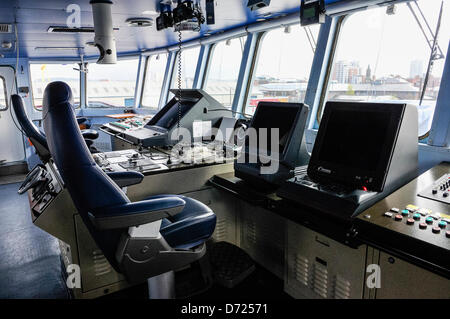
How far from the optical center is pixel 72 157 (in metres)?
1.27

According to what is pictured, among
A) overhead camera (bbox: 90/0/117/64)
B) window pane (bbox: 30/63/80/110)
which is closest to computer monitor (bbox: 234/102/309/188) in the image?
overhead camera (bbox: 90/0/117/64)

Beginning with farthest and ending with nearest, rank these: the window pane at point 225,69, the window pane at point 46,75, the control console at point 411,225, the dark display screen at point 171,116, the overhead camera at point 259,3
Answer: the window pane at point 46,75, the window pane at point 225,69, the dark display screen at point 171,116, the overhead camera at point 259,3, the control console at point 411,225

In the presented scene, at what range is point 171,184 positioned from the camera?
2.36 metres

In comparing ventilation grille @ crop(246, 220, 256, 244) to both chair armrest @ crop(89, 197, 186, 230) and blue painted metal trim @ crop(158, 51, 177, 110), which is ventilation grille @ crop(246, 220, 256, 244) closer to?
chair armrest @ crop(89, 197, 186, 230)

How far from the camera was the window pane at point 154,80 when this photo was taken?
6553 millimetres

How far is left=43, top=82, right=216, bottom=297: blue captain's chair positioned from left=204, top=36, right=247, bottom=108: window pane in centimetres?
292

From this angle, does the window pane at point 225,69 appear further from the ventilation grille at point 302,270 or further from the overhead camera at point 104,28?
the ventilation grille at point 302,270

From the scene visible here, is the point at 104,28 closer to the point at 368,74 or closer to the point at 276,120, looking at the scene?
the point at 276,120

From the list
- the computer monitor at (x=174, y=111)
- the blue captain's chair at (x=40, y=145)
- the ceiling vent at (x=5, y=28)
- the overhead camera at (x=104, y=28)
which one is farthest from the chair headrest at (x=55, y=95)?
the ceiling vent at (x=5, y=28)

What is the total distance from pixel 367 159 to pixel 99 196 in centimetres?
127

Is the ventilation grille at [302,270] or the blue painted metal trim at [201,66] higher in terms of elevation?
the blue painted metal trim at [201,66]

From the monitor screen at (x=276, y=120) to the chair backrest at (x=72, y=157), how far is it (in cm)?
105

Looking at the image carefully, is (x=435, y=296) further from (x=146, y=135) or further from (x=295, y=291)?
(x=146, y=135)

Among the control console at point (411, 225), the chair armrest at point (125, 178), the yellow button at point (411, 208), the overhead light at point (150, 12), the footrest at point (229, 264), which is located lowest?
the footrest at point (229, 264)
